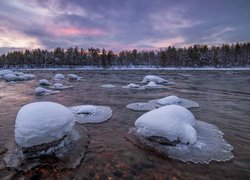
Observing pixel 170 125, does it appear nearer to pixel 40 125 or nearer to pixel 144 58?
pixel 40 125

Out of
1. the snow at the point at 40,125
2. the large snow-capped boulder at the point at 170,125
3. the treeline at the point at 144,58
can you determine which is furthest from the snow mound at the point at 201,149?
the treeline at the point at 144,58

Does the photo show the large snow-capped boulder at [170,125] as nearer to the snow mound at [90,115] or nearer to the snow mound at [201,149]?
the snow mound at [201,149]

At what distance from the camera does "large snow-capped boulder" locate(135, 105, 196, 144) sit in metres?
5.16

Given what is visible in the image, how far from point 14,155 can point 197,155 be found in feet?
13.7

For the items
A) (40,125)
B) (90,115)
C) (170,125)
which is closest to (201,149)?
(170,125)

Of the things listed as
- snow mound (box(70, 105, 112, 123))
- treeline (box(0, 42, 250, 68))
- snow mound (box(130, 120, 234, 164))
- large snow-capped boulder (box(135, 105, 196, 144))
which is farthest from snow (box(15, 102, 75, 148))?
treeline (box(0, 42, 250, 68))

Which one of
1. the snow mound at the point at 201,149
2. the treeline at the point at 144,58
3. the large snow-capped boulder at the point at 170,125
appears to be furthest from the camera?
the treeline at the point at 144,58

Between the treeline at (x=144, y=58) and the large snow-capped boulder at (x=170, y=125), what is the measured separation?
83.5 metres

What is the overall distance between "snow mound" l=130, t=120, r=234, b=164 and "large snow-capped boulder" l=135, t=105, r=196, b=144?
0.18 meters

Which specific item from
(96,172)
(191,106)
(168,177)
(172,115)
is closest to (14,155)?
(96,172)

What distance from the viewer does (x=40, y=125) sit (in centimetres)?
467

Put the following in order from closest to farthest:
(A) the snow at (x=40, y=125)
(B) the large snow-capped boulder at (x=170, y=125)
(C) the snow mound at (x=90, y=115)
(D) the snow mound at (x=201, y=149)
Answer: (A) the snow at (x=40, y=125) → (D) the snow mound at (x=201, y=149) → (B) the large snow-capped boulder at (x=170, y=125) → (C) the snow mound at (x=90, y=115)

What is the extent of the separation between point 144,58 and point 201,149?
110 metres

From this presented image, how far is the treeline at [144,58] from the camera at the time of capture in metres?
84.1
